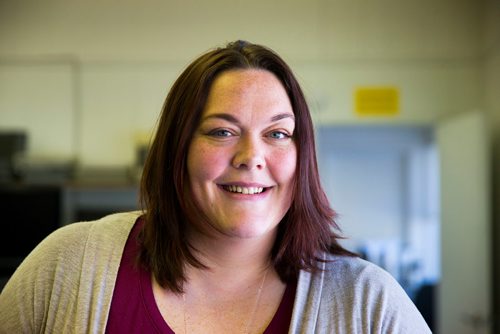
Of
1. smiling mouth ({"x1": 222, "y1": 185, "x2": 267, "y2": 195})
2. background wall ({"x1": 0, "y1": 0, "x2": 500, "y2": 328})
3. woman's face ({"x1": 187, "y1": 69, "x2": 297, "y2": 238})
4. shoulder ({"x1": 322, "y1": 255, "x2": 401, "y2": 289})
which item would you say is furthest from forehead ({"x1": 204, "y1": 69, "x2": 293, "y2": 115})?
background wall ({"x1": 0, "y1": 0, "x2": 500, "y2": 328})

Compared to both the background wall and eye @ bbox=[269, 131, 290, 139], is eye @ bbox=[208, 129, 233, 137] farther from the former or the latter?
the background wall

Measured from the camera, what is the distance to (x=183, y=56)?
11.8 ft

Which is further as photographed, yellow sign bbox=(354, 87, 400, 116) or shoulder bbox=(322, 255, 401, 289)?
yellow sign bbox=(354, 87, 400, 116)

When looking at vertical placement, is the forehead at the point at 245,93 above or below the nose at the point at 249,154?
above

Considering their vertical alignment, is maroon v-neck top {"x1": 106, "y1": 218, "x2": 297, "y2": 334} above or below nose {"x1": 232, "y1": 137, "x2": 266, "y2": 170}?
below

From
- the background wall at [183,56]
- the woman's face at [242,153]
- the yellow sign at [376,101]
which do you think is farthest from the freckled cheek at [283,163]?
the yellow sign at [376,101]

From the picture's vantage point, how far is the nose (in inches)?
38.9

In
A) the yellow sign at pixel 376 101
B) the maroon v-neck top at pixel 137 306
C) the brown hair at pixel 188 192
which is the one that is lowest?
the maroon v-neck top at pixel 137 306

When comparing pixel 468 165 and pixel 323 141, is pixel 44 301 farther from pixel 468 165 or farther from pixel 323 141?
pixel 323 141

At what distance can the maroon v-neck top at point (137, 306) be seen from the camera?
100cm

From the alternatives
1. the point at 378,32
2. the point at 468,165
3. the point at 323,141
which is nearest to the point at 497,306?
the point at 468,165

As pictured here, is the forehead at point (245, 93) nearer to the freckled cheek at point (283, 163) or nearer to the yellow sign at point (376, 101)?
the freckled cheek at point (283, 163)

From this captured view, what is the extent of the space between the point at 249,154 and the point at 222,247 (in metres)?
0.21

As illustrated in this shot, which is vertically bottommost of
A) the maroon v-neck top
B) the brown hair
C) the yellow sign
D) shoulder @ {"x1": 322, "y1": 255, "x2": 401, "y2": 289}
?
the maroon v-neck top
